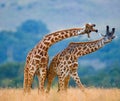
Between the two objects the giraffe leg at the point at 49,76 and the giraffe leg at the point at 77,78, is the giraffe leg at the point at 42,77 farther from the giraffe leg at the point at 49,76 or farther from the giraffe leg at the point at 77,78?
the giraffe leg at the point at 77,78

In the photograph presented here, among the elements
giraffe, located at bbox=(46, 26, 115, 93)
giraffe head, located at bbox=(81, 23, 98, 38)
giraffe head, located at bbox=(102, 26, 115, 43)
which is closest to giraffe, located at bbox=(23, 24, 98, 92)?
giraffe head, located at bbox=(81, 23, 98, 38)

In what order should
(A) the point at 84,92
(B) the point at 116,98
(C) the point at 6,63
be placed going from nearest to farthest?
(B) the point at 116,98, (A) the point at 84,92, (C) the point at 6,63

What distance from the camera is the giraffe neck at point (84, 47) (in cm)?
812

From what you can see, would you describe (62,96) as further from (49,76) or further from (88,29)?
(88,29)

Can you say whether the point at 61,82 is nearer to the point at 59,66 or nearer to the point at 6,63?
the point at 59,66

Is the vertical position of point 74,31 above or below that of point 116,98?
above

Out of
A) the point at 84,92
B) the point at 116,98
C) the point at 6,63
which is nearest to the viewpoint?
the point at 116,98

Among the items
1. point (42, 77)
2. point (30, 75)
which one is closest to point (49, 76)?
point (42, 77)

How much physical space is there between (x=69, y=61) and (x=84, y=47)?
350 millimetres

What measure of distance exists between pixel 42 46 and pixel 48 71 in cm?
42

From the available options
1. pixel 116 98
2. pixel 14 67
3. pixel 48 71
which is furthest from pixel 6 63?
pixel 116 98

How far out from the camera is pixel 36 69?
7.99 meters

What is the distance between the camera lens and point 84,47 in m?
→ 8.20

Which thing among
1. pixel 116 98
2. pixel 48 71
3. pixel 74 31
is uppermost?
pixel 74 31
